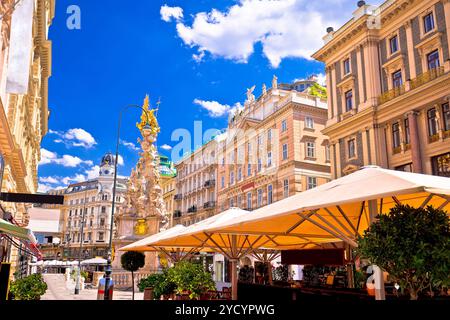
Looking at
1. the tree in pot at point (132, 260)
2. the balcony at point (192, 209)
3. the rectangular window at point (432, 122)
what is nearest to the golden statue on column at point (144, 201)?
the tree in pot at point (132, 260)

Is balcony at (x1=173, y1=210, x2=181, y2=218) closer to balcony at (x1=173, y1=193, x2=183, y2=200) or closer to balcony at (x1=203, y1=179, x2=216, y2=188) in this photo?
balcony at (x1=173, y1=193, x2=183, y2=200)

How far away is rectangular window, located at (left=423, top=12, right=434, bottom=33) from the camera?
83.7 feet

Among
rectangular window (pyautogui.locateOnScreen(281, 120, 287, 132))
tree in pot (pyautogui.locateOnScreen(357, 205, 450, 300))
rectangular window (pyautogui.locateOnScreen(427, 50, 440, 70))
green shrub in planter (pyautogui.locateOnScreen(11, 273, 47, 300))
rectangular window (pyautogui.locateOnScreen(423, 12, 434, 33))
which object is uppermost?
rectangular window (pyautogui.locateOnScreen(423, 12, 434, 33))

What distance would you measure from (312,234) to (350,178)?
3.77 meters

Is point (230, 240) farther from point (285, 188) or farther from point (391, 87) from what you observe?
point (285, 188)

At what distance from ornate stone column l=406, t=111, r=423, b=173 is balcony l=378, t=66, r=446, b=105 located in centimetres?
168

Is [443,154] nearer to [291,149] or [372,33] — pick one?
[372,33]

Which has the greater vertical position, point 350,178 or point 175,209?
point 175,209

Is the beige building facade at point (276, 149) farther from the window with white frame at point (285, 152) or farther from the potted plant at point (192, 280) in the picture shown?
the potted plant at point (192, 280)

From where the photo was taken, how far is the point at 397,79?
27812 mm

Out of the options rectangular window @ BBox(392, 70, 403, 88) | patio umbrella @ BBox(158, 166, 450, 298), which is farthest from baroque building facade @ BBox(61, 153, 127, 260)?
patio umbrella @ BBox(158, 166, 450, 298)

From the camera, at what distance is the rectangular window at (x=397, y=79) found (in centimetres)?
2753

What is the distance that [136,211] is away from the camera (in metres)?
34.8

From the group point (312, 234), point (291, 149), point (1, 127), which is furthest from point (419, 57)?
point (1, 127)
